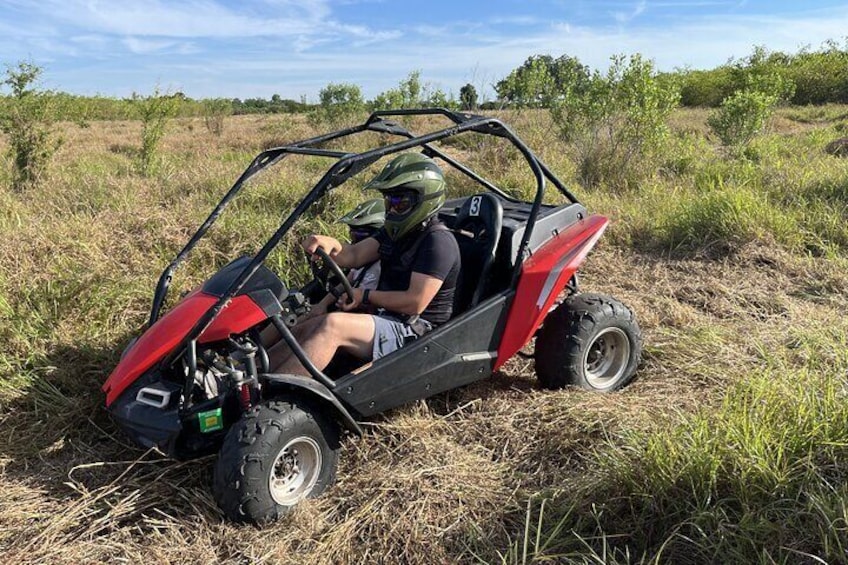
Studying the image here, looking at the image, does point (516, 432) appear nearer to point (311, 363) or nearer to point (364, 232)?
point (311, 363)

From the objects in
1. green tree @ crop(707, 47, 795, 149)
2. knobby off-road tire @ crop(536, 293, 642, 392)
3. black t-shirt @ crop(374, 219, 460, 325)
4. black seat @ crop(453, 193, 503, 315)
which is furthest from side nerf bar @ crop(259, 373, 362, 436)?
green tree @ crop(707, 47, 795, 149)

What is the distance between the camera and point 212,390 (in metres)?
2.69

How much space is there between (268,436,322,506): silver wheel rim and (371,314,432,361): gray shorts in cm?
48

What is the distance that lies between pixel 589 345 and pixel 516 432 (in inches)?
24.9

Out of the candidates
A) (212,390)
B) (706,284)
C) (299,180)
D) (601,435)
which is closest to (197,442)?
(212,390)

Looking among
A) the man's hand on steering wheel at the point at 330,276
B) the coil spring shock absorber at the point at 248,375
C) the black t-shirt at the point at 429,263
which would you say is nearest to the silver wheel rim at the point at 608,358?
the black t-shirt at the point at 429,263

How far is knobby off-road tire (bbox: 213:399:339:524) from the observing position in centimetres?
234

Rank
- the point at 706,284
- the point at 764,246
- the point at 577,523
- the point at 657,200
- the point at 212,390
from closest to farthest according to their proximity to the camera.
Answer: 1. the point at 577,523
2. the point at 212,390
3. the point at 706,284
4. the point at 764,246
5. the point at 657,200

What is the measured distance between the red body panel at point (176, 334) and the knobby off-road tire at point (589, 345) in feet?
4.95

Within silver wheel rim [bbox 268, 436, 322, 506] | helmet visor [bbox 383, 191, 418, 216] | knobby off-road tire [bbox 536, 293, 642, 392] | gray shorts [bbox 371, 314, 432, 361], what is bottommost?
silver wheel rim [bbox 268, 436, 322, 506]

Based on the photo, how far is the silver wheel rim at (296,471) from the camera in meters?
2.53

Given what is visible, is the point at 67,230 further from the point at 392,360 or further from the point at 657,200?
the point at 657,200

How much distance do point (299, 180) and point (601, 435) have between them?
15.8ft

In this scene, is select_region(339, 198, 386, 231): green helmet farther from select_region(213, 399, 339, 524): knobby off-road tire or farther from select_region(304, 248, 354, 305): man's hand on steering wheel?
select_region(213, 399, 339, 524): knobby off-road tire
